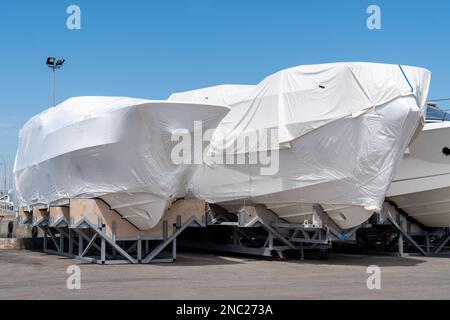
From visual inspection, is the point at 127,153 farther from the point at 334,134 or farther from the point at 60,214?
the point at 334,134

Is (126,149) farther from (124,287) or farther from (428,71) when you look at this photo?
(428,71)

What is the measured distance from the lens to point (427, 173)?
20.4m

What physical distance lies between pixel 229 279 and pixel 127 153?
14.2ft

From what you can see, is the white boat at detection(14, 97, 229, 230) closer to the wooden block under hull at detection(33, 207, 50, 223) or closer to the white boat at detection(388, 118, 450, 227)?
the wooden block under hull at detection(33, 207, 50, 223)

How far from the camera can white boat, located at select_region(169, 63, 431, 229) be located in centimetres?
1650

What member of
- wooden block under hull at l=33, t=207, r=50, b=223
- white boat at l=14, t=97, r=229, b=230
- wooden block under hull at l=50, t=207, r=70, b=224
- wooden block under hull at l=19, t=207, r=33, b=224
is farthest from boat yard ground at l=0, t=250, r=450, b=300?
wooden block under hull at l=19, t=207, r=33, b=224

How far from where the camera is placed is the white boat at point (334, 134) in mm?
16500

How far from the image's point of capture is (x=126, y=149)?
15938mm

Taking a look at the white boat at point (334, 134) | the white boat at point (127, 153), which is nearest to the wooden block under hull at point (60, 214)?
the white boat at point (127, 153)

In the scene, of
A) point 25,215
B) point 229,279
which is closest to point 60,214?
point 25,215

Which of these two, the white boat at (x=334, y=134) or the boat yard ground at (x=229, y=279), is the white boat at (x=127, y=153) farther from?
the white boat at (x=334, y=134)

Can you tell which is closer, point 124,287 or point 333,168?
point 124,287

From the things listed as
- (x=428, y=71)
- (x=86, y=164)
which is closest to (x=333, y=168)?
(x=428, y=71)
